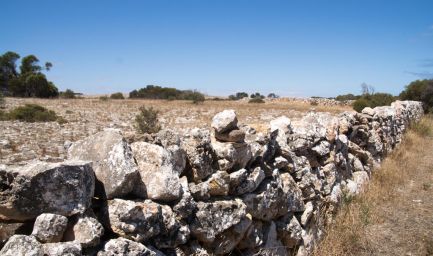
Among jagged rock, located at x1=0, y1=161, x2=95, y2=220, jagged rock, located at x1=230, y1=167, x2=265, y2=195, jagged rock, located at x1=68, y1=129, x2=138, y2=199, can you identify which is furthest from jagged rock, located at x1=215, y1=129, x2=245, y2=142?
jagged rock, located at x1=0, y1=161, x2=95, y2=220

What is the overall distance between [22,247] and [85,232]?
43cm

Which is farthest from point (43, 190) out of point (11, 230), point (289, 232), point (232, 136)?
point (289, 232)

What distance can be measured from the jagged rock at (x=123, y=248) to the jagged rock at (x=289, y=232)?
2.76 m

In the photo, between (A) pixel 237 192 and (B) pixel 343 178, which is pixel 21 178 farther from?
(B) pixel 343 178

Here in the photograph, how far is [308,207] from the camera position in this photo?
236 inches

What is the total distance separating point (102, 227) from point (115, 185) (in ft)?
1.27

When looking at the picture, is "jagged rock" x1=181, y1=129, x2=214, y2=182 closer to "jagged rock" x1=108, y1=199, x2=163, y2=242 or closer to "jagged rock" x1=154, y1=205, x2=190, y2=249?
"jagged rock" x1=154, y1=205, x2=190, y2=249

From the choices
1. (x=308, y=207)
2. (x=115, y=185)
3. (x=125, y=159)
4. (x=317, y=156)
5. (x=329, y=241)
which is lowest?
(x=329, y=241)

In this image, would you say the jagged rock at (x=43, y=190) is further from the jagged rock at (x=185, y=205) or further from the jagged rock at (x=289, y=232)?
the jagged rock at (x=289, y=232)

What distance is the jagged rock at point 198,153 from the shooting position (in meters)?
4.00

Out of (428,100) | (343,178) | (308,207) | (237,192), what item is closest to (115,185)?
(237,192)

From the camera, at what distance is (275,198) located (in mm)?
5020

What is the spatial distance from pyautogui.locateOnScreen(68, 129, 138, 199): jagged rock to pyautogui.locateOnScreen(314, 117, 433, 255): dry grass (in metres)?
3.57

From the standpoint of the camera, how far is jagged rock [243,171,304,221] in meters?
4.67
